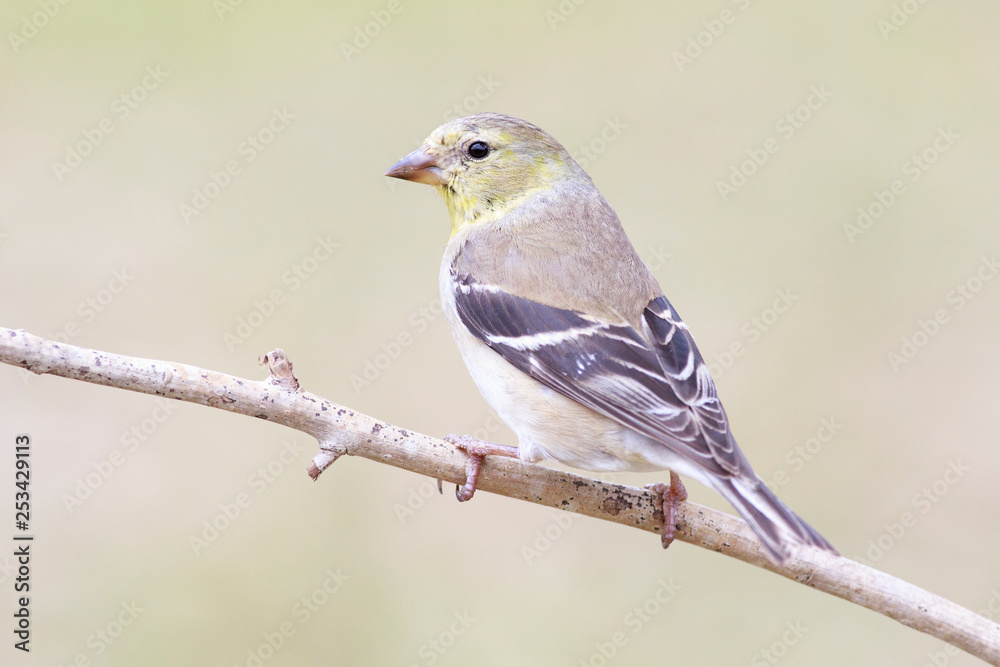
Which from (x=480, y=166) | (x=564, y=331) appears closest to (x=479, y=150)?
(x=480, y=166)

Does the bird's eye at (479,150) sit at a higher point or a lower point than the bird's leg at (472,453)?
higher

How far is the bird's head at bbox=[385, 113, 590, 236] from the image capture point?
4180 millimetres

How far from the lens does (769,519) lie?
2865 millimetres

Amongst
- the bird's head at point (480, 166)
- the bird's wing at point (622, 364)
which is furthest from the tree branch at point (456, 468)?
the bird's head at point (480, 166)

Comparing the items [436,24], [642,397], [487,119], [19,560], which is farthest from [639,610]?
[436,24]

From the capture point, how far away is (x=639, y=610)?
5566 mm

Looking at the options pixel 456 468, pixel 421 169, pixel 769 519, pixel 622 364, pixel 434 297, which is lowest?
pixel 434 297

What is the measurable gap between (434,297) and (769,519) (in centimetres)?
→ 432

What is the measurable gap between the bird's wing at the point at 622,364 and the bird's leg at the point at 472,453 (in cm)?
30

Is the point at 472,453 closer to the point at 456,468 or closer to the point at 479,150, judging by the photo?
the point at 456,468

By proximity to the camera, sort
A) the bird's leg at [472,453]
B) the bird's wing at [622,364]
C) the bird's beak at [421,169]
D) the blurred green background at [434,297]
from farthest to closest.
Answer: the blurred green background at [434,297], the bird's beak at [421,169], the bird's leg at [472,453], the bird's wing at [622,364]

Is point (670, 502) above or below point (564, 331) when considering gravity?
below

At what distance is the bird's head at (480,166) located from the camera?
418 centimetres

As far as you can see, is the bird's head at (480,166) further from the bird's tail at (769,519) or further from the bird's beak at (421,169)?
the bird's tail at (769,519)
